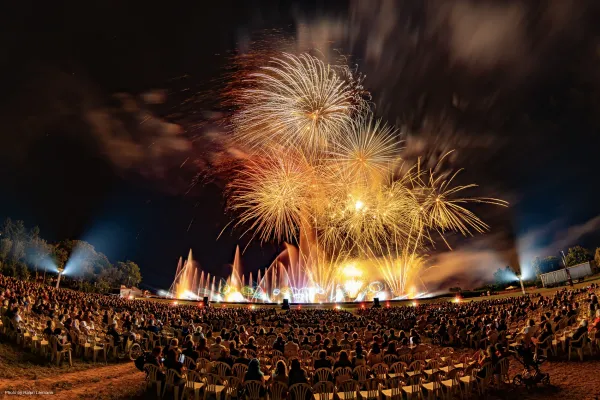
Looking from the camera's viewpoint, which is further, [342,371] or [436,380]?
[342,371]

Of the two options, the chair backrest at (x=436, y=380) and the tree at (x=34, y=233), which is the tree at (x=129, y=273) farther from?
the chair backrest at (x=436, y=380)

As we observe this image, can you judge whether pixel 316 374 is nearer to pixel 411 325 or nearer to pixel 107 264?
pixel 411 325

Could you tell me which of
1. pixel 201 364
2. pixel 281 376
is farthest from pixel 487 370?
pixel 201 364

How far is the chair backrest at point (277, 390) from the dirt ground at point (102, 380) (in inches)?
144

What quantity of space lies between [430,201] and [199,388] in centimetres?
2904

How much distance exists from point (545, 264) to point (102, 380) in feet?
450

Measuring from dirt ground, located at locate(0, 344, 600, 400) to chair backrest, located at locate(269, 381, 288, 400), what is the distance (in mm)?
3653

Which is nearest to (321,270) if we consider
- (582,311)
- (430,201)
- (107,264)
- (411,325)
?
(430,201)

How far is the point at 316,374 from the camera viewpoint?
9.27m

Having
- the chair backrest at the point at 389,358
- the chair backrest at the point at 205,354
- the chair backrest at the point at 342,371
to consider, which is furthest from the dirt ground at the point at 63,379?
the chair backrest at the point at 389,358

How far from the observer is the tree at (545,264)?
365 ft

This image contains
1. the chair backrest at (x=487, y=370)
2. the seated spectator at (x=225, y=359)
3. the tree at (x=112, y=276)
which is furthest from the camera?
the tree at (x=112, y=276)

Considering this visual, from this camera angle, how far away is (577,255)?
115250 mm

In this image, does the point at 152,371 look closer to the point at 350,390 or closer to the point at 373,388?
the point at 350,390
